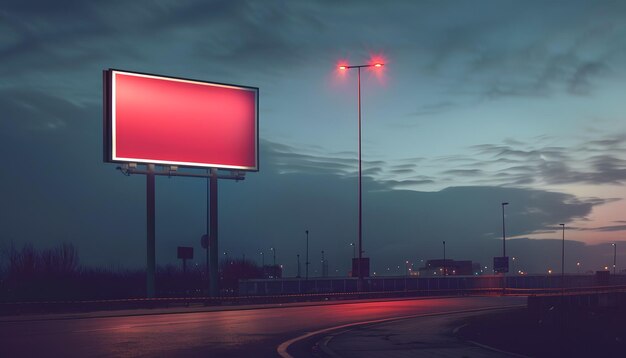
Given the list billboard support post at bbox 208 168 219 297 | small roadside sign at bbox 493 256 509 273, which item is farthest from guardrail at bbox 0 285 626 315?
small roadside sign at bbox 493 256 509 273

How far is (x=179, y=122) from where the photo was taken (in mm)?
40500

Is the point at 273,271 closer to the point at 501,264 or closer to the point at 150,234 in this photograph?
the point at 501,264

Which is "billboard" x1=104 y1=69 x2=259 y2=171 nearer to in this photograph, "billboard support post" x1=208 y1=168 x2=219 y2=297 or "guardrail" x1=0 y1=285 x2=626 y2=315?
"billboard support post" x1=208 y1=168 x2=219 y2=297

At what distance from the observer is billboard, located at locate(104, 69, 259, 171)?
38250 mm

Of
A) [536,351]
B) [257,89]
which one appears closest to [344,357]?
[536,351]

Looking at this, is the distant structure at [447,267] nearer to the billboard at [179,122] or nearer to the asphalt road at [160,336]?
the billboard at [179,122]

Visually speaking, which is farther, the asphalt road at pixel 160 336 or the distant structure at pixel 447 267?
the distant structure at pixel 447 267

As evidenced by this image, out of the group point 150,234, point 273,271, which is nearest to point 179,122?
point 150,234

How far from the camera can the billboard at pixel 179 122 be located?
1506 inches

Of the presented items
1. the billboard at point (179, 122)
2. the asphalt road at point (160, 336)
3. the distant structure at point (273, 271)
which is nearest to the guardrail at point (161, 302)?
the asphalt road at point (160, 336)

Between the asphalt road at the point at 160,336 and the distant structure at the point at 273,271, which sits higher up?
the asphalt road at the point at 160,336

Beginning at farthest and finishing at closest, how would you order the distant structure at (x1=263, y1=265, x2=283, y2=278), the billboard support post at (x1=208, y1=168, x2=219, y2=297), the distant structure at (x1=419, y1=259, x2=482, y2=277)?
the distant structure at (x1=419, y1=259, x2=482, y2=277), the distant structure at (x1=263, y1=265, x2=283, y2=278), the billboard support post at (x1=208, y1=168, x2=219, y2=297)

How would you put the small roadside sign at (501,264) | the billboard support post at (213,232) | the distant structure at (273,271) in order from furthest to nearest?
the distant structure at (273,271)
the small roadside sign at (501,264)
the billboard support post at (213,232)

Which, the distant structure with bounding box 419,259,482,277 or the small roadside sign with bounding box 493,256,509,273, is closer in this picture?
the small roadside sign with bounding box 493,256,509,273
